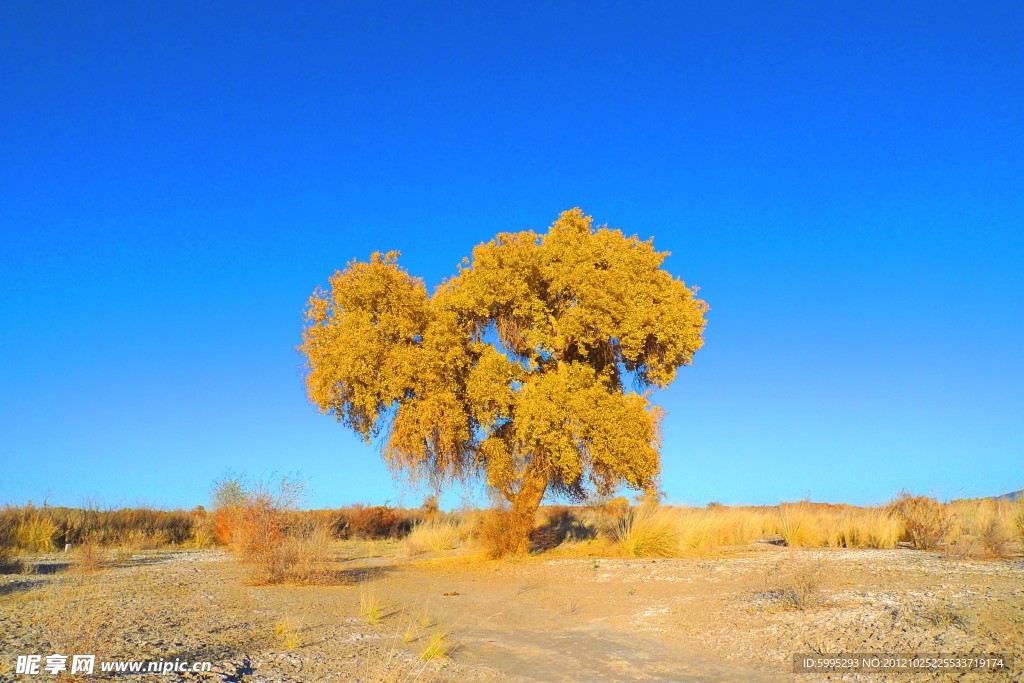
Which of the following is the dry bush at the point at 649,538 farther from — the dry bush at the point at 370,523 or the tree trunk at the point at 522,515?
the dry bush at the point at 370,523

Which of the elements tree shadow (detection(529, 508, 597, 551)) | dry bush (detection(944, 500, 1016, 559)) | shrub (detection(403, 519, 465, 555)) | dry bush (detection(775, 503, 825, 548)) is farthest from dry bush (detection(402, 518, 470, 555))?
dry bush (detection(944, 500, 1016, 559))

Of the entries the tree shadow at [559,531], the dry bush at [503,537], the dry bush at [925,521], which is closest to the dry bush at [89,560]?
the dry bush at [503,537]

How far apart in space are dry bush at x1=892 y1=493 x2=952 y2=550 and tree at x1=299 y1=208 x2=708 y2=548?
7.15 m

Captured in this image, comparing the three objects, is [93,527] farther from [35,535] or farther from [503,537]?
[503,537]

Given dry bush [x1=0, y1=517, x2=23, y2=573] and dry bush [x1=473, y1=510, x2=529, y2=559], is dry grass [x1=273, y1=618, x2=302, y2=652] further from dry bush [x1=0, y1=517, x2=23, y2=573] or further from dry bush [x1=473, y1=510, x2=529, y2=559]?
dry bush [x1=473, y1=510, x2=529, y2=559]

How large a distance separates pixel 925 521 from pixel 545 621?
13.0 m

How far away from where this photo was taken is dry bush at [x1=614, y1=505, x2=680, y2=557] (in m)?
19.4

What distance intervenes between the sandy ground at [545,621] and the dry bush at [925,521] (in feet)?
11.1

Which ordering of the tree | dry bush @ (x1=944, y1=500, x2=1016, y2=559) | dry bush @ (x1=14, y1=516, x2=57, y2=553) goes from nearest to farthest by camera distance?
dry bush @ (x1=944, y1=500, x2=1016, y2=559), the tree, dry bush @ (x1=14, y1=516, x2=57, y2=553)

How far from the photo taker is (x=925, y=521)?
18.7m

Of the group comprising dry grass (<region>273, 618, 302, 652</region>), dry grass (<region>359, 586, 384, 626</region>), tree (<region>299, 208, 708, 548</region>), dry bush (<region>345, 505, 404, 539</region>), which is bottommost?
dry bush (<region>345, 505, 404, 539</region>)

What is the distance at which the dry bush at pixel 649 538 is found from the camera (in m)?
19.4

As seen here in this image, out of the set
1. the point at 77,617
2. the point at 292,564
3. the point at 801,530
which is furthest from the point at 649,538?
the point at 77,617

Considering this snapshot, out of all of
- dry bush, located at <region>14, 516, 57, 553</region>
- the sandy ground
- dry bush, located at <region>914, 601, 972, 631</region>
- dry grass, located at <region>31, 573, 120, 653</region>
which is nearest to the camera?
dry grass, located at <region>31, 573, 120, 653</region>
